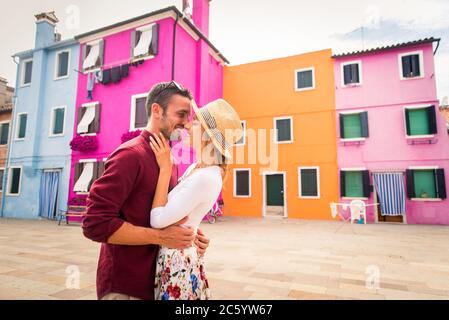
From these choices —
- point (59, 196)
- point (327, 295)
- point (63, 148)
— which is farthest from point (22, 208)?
point (327, 295)

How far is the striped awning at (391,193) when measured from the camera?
12523 mm

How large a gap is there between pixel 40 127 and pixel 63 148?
7.76 feet

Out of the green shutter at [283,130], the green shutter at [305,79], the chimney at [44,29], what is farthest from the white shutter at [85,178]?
the green shutter at [305,79]

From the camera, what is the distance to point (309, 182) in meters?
14.2

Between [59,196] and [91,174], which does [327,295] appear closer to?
[91,174]

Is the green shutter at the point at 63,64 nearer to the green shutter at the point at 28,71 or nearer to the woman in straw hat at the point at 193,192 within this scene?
the green shutter at the point at 28,71

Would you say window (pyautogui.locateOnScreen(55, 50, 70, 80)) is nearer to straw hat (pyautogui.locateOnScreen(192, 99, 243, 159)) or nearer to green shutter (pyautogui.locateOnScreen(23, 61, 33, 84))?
green shutter (pyautogui.locateOnScreen(23, 61, 33, 84))

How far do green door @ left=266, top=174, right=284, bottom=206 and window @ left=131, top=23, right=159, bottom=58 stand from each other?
8721mm

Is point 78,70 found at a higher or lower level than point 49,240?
higher

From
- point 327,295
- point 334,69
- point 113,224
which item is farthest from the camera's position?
point 334,69

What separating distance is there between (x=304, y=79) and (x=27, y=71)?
16.0 meters

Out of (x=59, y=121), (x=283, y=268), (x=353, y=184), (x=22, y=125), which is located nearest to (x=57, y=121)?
(x=59, y=121)
